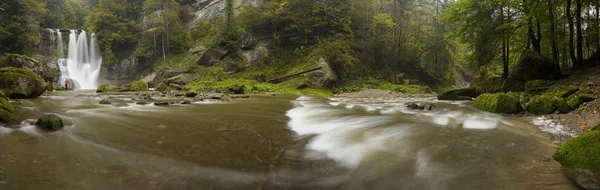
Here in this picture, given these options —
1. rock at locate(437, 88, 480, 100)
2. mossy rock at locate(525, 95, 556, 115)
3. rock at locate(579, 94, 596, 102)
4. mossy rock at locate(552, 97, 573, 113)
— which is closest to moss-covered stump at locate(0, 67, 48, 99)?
mossy rock at locate(525, 95, 556, 115)

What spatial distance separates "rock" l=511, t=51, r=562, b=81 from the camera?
14.3m

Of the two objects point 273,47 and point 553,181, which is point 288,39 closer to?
point 273,47

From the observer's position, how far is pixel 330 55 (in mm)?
29953

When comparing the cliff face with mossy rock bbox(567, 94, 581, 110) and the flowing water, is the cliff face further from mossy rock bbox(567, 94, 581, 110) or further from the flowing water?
the flowing water

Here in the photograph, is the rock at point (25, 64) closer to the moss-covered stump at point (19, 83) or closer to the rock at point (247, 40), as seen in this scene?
the moss-covered stump at point (19, 83)

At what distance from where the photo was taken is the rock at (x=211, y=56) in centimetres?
3350

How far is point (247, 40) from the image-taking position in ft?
115

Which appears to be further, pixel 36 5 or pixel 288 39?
pixel 36 5

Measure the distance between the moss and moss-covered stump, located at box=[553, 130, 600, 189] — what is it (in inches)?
414

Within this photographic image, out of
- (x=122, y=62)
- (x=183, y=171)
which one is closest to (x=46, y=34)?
(x=122, y=62)

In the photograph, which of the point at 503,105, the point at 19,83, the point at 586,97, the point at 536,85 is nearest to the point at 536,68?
the point at 536,85

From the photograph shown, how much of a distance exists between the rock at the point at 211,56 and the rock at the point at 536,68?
1055 inches

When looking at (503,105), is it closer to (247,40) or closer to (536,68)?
(536,68)

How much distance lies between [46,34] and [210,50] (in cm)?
2555
